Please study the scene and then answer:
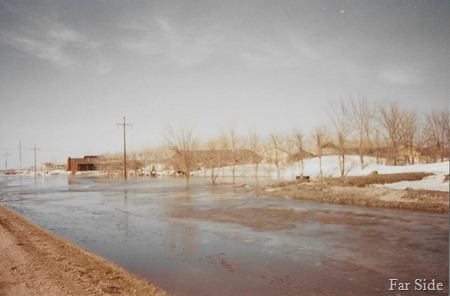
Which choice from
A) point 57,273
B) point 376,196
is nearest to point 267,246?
point 57,273

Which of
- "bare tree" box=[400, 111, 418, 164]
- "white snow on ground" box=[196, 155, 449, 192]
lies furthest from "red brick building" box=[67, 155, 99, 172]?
"bare tree" box=[400, 111, 418, 164]

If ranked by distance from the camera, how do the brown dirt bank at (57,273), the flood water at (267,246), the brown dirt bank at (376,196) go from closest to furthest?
the brown dirt bank at (57,273) → the flood water at (267,246) → the brown dirt bank at (376,196)

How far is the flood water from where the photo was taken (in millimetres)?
6895

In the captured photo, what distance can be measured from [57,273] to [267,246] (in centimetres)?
580

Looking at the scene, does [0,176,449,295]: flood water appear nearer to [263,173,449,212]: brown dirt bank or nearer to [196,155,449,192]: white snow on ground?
[263,173,449,212]: brown dirt bank

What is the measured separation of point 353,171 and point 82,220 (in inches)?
1347

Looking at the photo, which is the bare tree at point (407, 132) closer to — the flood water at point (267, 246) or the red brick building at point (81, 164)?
the flood water at point (267, 246)

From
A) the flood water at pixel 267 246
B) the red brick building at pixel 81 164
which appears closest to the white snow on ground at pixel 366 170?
the flood water at pixel 267 246

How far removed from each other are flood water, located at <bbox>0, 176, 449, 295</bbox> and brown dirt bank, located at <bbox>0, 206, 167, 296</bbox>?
2.24ft

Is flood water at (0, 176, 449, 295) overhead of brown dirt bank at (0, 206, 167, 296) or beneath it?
beneath

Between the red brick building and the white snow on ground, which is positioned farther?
the red brick building

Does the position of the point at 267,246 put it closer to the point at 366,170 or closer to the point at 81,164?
the point at 366,170

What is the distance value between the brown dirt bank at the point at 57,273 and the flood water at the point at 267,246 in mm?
683

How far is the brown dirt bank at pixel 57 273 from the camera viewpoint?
584cm
